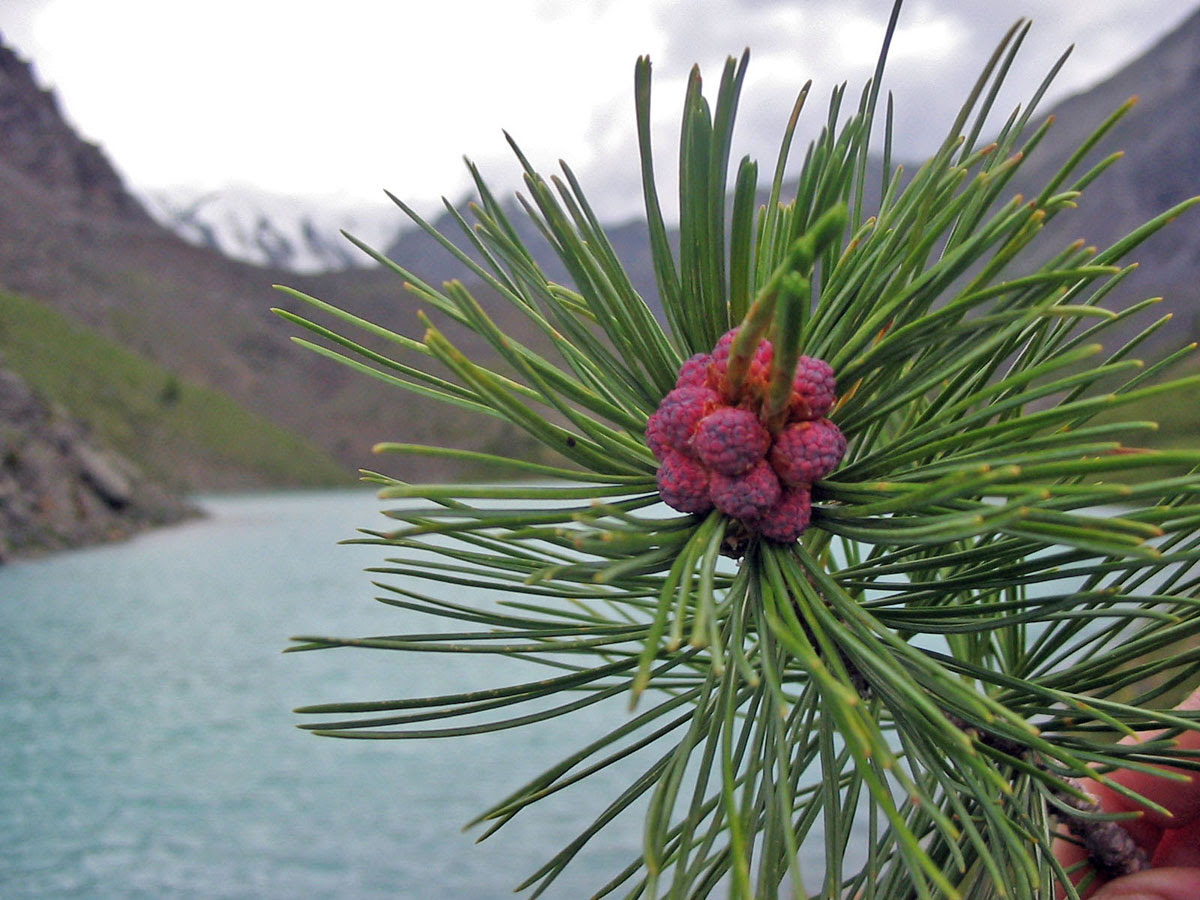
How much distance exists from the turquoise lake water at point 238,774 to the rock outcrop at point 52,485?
86.6 inches

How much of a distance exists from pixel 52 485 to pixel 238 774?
6.48 m

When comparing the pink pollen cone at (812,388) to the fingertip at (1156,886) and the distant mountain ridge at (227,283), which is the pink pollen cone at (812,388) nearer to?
the fingertip at (1156,886)

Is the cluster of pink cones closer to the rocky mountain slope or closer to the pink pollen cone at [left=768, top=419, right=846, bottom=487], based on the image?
the pink pollen cone at [left=768, top=419, right=846, bottom=487]

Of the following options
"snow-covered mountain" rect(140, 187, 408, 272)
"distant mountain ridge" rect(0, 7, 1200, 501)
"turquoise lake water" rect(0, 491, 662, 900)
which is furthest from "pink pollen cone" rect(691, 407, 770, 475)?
"snow-covered mountain" rect(140, 187, 408, 272)

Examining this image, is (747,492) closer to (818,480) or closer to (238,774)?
(818,480)

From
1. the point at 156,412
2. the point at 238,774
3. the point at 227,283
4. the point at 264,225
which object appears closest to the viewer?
the point at 238,774

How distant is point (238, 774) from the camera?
9.31 ft

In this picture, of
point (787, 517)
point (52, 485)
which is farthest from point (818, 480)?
point (52, 485)

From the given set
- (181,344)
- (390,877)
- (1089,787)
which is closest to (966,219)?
(1089,787)

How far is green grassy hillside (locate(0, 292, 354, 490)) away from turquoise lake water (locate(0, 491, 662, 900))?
2024 centimetres

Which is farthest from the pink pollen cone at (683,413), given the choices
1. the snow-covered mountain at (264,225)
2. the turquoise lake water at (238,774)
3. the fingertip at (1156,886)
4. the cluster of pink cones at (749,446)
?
the snow-covered mountain at (264,225)

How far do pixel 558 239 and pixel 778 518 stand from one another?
0.49ft

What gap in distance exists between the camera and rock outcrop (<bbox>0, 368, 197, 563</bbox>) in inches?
283

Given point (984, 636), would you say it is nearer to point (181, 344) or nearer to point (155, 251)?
point (181, 344)
